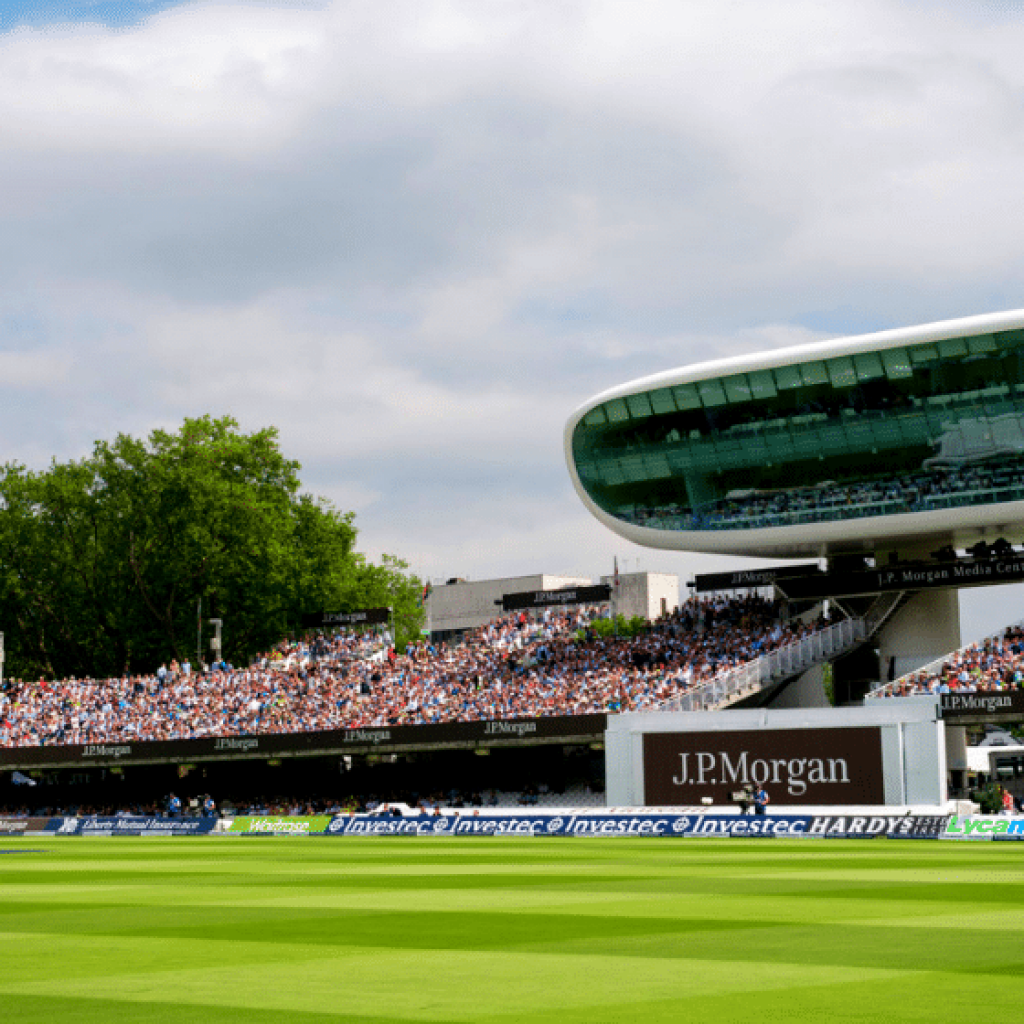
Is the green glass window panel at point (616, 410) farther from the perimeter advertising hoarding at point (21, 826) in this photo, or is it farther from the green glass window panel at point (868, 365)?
the perimeter advertising hoarding at point (21, 826)

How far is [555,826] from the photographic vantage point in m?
50.6

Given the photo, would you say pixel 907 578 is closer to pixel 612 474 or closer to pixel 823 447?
pixel 823 447

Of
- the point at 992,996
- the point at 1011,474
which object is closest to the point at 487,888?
the point at 992,996

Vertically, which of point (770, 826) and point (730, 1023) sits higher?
point (730, 1023)

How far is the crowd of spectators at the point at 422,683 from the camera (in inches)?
2594

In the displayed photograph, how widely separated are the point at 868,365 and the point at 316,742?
2738 cm

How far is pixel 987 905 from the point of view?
62.7 ft

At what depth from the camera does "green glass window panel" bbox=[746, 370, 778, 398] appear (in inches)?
2456

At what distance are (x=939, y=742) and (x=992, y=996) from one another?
4572cm

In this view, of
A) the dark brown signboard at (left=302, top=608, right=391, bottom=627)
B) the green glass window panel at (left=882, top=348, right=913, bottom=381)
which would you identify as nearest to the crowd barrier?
the green glass window panel at (left=882, top=348, right=913, bottom=381)

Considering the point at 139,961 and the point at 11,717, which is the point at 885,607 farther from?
the point at 139,961

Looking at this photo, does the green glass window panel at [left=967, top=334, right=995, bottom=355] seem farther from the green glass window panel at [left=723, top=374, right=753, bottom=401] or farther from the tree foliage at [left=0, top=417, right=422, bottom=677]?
the tree foliage at [left=0, top=417, right=422, bottom=677]

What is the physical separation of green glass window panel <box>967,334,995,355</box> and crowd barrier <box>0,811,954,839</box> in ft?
67.0

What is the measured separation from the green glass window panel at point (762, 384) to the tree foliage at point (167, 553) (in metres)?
39.7
